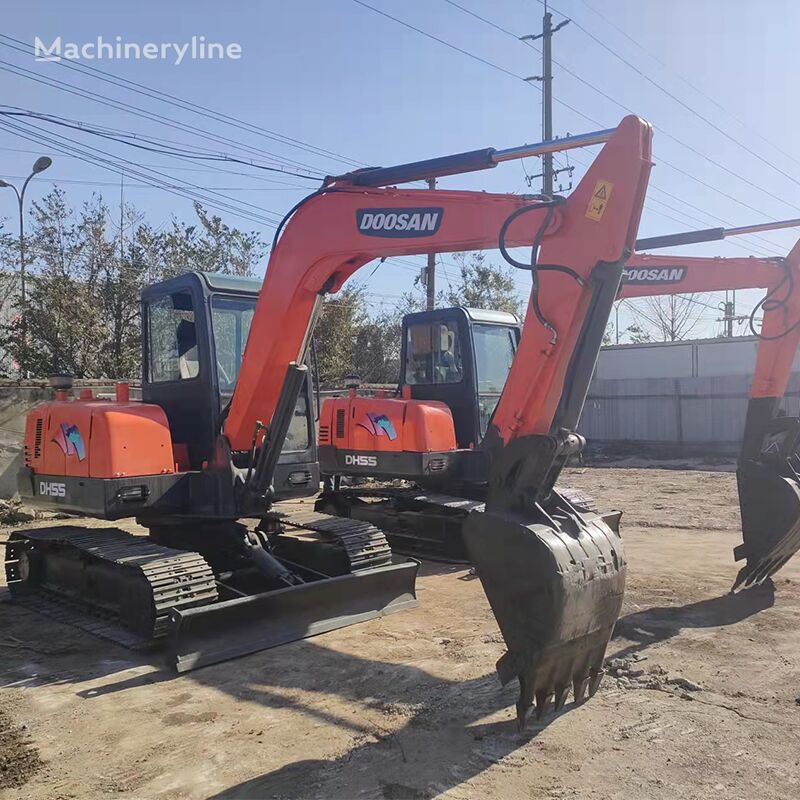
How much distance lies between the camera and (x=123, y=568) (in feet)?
19.0

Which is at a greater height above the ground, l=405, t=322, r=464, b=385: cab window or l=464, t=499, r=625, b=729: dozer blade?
l=405, t=322, r=464, b=385: cab window

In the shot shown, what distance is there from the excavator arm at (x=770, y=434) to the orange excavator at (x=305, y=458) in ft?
9.76

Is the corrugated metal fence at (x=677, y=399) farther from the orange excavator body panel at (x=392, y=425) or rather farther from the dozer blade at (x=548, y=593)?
the dozer blade at (x=548, y=593)

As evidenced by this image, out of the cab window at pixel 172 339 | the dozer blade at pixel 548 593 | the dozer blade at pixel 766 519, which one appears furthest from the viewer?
the dozer blade at pixel 766 519

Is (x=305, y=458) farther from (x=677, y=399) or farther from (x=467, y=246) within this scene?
(x=677, y=399)

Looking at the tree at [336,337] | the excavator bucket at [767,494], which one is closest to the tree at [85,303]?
the tree at [336,337]

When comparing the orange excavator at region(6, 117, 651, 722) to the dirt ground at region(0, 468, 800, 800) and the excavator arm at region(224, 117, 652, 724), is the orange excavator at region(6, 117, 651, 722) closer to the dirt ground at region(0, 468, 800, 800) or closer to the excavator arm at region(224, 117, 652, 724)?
the excavator arm at region(224, 117, 652, 724)

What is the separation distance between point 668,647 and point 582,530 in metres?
1.89

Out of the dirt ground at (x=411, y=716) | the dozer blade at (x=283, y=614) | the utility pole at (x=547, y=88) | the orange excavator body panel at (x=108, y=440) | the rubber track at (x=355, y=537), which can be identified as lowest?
the dirt ground at (x=411, y=716)

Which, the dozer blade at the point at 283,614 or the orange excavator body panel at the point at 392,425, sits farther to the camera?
the orange excavator body panel at the point at 392,425

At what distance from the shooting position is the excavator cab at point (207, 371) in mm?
6141

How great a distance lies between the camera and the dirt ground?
356 cm

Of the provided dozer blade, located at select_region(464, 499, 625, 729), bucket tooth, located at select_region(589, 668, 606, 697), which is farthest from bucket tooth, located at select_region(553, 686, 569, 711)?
bucket tooth, located at select_region(589, 668, 606, 697)

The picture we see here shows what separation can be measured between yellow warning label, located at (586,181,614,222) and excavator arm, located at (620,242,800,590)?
122 inches
